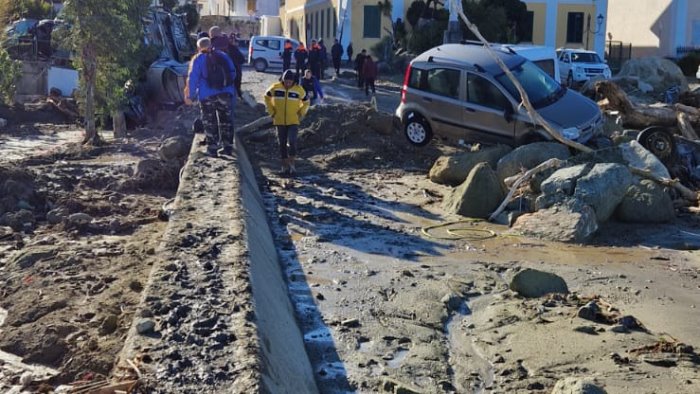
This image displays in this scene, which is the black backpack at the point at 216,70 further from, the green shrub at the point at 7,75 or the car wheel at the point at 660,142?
the green shrub at the point at 7,75

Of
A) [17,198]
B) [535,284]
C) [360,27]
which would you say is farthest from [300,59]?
[535,284]

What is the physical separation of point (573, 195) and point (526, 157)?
6.24 feet

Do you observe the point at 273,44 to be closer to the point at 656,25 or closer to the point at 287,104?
the point at 656,25

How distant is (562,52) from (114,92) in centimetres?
2093

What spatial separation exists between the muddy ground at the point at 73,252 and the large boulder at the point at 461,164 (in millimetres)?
3993

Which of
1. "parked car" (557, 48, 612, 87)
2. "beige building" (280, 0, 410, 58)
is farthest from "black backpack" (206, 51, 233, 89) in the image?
"beige building" (280, 0, 410, 58)

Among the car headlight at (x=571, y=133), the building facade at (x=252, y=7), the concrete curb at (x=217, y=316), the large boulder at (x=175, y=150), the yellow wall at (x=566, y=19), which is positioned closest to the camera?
the concrete curb at (x=217, y=316)

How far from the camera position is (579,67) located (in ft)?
108

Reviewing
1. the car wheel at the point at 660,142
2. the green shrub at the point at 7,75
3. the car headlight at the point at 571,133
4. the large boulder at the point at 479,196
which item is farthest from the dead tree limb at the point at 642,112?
the green shrub at the point at 7,75

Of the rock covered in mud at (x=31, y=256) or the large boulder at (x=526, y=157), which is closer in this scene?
the rock covered in mud at (x=31, y=256)

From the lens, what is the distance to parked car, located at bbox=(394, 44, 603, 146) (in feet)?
46.1

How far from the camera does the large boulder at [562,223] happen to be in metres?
10.1

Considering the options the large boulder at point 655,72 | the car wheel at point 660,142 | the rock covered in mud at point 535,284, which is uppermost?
the large boulder at point 655,72

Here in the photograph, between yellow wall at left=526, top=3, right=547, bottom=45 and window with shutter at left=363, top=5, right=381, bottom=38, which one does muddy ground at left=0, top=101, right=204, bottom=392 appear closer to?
window with shutter at left=363, top=5, right=381, bottom=38
